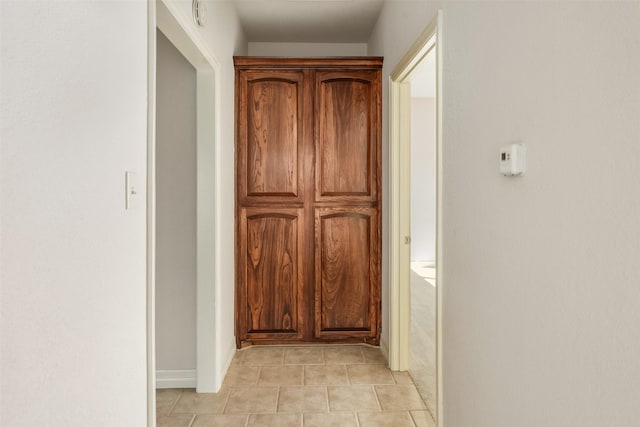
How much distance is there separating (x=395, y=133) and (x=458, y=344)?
5.52 ft

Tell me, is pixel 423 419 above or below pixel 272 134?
below

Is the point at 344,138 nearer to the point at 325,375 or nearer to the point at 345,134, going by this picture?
the point at 345,134

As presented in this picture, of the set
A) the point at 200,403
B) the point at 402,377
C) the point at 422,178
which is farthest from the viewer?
the point at 422,178

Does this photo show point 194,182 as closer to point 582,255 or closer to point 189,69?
point 189,69

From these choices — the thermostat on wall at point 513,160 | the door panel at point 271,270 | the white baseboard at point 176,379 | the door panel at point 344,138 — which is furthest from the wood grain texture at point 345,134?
the thermostat on wall at point 513,160

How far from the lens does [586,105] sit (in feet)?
3.11

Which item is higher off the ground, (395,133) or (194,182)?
(395,133)

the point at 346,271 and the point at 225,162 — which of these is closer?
the point at 225,162

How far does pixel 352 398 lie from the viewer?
270 cm

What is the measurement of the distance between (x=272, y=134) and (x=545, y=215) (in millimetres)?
2672

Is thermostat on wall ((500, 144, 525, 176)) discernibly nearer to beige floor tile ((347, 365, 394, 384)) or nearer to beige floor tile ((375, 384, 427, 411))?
beige floor tile ((375, 384, 427, 411))

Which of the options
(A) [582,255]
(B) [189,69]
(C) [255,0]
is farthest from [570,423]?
(C) [255,0]
